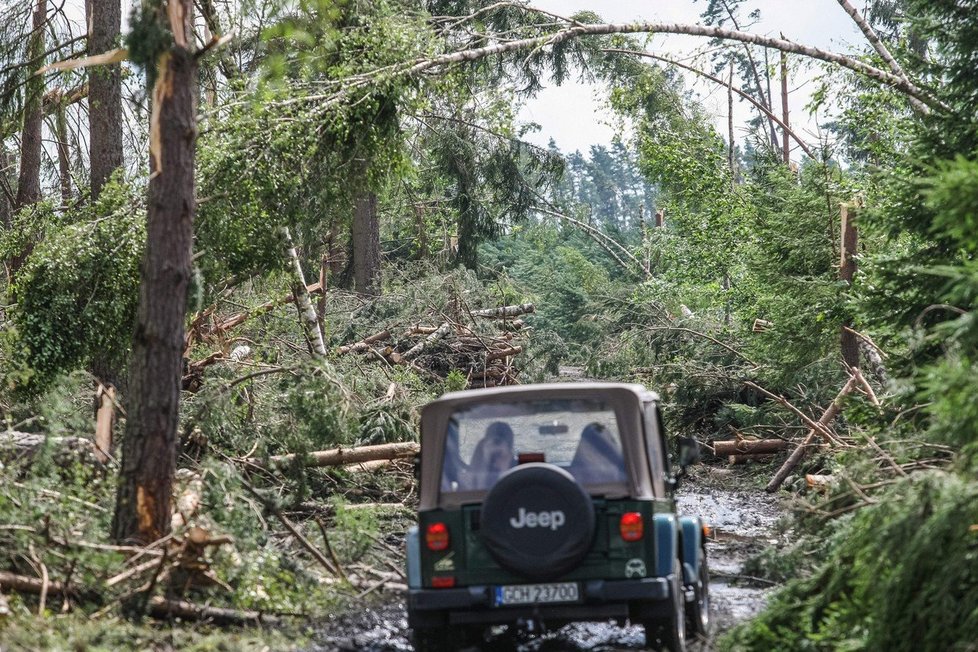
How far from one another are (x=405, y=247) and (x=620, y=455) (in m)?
31.4

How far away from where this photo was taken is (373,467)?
575 inches

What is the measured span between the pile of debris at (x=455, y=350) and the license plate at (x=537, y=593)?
13327mm

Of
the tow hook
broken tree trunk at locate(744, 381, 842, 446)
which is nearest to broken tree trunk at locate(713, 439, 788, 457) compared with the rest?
broken tree trunk at locate(744, 381, 842, 446)

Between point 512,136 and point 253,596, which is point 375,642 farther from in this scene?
point 512,136

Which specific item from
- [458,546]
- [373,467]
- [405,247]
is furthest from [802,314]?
[405,247]

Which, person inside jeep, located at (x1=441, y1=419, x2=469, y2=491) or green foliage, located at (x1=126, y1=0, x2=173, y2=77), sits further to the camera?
green foliage, located at (x1=126, y1=0, x2=173, y2=77)

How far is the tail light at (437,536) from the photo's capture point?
7.22 metres

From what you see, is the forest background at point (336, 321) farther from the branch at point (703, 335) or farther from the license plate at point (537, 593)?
the license plate at point (537, 593)

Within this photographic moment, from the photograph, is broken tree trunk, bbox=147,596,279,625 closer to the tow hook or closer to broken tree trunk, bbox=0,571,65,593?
broken tree trunk, bbox=0,571,65,593

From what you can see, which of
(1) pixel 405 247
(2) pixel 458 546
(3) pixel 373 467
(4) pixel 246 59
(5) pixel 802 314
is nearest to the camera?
(2) pixel 458 546

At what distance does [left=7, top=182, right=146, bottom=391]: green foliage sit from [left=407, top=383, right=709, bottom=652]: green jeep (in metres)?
6.55

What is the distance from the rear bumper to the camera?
7000 millimetres

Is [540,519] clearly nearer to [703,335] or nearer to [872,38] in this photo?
[872,38]

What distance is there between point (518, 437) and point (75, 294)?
23.6ft
